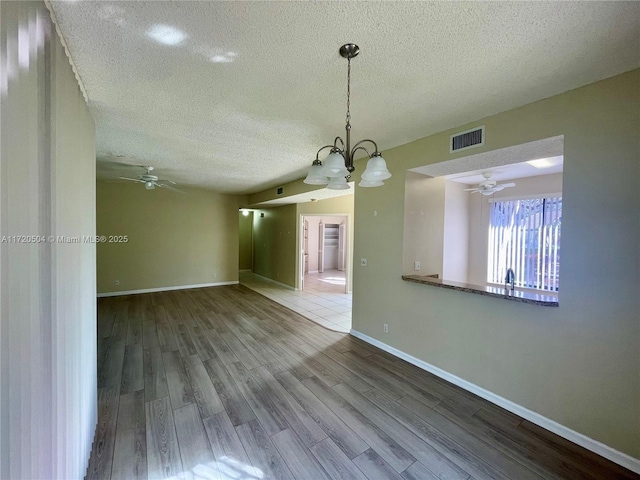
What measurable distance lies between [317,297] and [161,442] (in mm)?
4450

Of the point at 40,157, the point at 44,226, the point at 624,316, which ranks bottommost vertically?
the point at 624,316

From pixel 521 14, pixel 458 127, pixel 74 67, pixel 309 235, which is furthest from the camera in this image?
pixel 309 235

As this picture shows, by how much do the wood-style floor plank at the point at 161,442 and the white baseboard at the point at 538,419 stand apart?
95.6 inches

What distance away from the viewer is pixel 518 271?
15.6 feet

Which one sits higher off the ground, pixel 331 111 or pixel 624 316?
pixel 331 111

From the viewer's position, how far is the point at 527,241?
15.1 feet

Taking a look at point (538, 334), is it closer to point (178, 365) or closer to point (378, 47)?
point (378, 47)

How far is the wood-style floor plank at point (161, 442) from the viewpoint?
163cm

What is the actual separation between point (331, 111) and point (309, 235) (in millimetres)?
7710

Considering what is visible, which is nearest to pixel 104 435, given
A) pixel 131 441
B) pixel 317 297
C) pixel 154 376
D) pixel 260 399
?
pixel 131 441

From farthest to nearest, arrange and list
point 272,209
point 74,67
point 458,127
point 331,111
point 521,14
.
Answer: point 272,209 < point 458,127 < point 331,111 < point 74,67 < point 521,14

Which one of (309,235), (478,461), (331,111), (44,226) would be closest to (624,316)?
(478,461)

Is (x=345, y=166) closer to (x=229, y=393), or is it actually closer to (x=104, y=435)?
(x=229, y=393)

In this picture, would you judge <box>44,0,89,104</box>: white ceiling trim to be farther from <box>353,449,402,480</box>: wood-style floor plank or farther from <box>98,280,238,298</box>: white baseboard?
<box>98,280,238,298</box>: white baseboard
